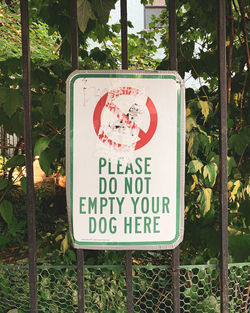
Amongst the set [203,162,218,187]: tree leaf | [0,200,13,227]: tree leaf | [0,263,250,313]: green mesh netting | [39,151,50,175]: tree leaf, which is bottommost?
[0,263,250,313]: green mesh netting

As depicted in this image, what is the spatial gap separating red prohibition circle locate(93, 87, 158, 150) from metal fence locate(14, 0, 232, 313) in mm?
109

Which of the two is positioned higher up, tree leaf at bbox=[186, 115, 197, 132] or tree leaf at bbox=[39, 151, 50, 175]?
tree leaf at bbox=[186, 115, 197, 132]

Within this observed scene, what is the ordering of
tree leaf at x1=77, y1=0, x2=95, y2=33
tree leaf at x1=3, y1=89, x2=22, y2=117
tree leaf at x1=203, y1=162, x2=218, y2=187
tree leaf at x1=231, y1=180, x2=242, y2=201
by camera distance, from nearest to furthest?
tree leaf at x1=77, y1=0, x2=95, y2=33, tree leaf at x1=3, y1=89, x2=22, y2=117, tree leaf at x1=203, y1=162, x2=218, y2=187, tree leaf at x1=231, y1=180, x2=242, y2=201

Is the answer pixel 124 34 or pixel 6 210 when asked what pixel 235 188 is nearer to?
pixel 124 34

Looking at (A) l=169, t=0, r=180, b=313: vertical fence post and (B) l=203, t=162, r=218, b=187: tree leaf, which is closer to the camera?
(A) l=169, t=0, r=180, b=313: vertical fence post

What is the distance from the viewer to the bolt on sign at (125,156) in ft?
4.63

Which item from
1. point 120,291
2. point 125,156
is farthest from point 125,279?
point 125,156

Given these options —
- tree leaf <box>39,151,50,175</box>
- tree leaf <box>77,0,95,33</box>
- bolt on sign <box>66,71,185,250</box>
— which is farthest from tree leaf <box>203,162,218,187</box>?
tree leaf <box>77,0,95,33</box>

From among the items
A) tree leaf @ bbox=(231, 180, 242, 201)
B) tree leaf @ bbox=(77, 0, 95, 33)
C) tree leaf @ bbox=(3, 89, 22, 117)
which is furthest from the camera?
tree leaf @ bbox=(231, 180, 242, 201)

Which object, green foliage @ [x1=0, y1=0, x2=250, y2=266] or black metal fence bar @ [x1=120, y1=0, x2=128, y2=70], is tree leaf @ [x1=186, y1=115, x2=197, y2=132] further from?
black metal fence bar @ [x1=120, y1=0, x2=128, y2=70]

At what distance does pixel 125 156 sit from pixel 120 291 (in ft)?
3.36

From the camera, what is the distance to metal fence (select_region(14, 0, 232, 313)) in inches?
56.6

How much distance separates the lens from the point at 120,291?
208 centimetres

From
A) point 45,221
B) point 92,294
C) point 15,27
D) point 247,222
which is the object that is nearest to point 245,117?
point 247,222
